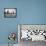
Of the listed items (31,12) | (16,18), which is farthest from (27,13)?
(16,18)

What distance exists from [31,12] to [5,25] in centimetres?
85

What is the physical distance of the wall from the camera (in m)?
3.79

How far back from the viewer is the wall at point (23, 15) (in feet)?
12.4

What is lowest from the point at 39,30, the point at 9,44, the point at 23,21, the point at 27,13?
the point at 9,44

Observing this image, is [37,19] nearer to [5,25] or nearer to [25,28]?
[25,28]

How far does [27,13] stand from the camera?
379 centimetres

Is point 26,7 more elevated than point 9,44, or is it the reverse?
point 26,7

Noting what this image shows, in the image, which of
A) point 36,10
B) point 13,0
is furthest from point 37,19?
point 13,0

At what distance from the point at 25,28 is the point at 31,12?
0.51 meters

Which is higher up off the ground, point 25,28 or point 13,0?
point 13,0

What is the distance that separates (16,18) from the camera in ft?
12.5

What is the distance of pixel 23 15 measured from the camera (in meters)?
3.80

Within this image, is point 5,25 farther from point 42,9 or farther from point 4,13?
point 42,9

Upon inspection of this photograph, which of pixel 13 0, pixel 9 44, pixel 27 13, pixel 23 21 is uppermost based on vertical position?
pixel 13 0
